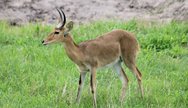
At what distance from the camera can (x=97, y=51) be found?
786cm

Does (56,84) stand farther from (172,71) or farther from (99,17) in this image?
(99,17)

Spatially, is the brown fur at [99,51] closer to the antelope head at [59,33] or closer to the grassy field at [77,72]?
the antelope head at [59,33]

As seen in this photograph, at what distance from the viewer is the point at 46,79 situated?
875 cm

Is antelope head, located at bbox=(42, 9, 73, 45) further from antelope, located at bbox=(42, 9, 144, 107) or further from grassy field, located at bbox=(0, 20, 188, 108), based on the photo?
grassy field, located at bbox=(0, 20, 188, 108)

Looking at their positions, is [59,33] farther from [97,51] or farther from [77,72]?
[77,72]

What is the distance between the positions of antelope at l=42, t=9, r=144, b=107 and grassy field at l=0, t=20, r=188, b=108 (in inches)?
11.4

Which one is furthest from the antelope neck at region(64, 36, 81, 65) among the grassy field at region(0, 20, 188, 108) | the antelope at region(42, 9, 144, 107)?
the grassy field at region(0, 20, 188, 108)

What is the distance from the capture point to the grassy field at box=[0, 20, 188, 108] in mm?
7863

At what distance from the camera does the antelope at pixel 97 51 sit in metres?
7.55

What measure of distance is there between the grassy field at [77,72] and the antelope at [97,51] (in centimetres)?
29

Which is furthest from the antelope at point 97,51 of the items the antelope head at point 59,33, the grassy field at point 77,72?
the grassy field at point 77,72

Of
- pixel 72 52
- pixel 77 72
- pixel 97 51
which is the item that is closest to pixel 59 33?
pixel 72 52

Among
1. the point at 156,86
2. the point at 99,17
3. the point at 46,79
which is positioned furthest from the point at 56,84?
the point at 99,17

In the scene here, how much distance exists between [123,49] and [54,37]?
1.15 m
